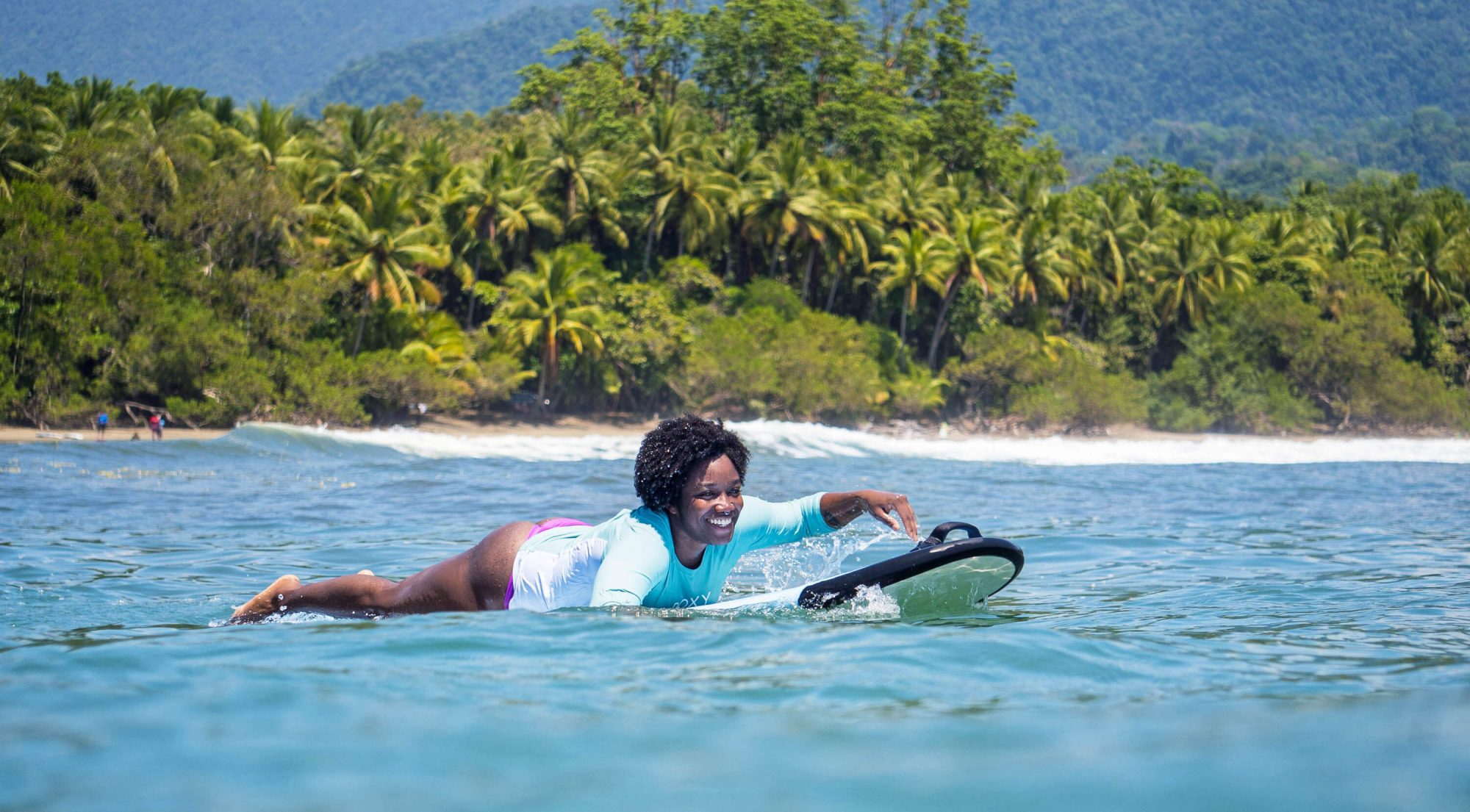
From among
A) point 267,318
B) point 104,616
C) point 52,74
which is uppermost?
point 52,74

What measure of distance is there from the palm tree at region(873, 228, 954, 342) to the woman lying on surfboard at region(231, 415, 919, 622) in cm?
3795

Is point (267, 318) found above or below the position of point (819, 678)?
above

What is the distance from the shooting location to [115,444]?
2081 cm

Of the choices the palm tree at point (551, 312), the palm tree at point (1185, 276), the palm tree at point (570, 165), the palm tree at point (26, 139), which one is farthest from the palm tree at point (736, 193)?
the palm tree at point (26, 139)

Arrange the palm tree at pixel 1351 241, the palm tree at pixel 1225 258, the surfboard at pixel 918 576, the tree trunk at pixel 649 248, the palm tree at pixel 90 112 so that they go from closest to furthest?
1. the surfboard at pixel 918 576
2. the palm tree at pixel 90 112
3. the tree trunk at pixel 649 248
4. the palm tree at pixel 1225 258
5. the palm tree at pixel 1351 241

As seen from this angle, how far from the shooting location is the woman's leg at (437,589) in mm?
5465

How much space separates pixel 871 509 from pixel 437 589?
1.92 metres

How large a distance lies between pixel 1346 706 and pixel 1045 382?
42.5m

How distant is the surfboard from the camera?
18.5ft

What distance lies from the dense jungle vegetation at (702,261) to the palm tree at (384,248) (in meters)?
0.11

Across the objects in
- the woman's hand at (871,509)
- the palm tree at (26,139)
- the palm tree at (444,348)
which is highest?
the palm tree at (26,139)

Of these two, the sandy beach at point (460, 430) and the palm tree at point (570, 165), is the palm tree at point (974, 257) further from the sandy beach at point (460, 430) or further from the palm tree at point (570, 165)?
the palm tree at point (570, 165)

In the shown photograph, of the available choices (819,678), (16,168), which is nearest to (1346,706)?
(819,678)

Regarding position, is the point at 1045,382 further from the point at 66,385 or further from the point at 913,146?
the point at 66,385
